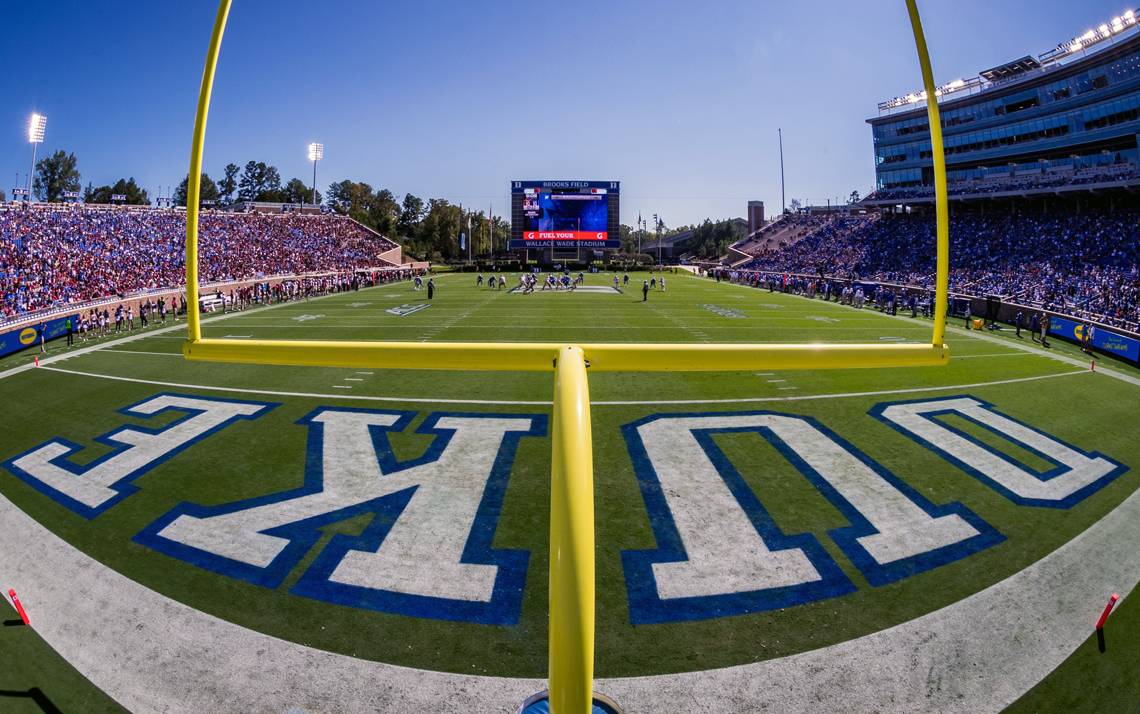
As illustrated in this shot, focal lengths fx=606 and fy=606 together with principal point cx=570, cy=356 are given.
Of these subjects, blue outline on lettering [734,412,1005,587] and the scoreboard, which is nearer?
blue outline on lettering [734,412,1005,587]

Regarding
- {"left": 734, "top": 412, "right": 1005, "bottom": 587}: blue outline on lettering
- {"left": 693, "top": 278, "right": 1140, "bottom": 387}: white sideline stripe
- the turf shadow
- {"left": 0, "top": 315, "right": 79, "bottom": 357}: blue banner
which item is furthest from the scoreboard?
the turf shadow

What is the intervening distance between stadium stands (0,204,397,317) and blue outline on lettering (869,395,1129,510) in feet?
89.6

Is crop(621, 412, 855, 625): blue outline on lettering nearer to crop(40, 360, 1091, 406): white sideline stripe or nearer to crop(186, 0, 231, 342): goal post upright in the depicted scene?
crop(40, 360, 1091, 406): white sideline stripe

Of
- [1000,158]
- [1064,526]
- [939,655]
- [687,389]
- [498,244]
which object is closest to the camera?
[939,655]

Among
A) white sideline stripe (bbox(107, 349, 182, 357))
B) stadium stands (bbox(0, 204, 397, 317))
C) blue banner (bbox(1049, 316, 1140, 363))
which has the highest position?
stadium stands (bbox(0, 204, 397, 317))

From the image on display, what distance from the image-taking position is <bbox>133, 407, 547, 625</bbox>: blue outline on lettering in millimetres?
5684

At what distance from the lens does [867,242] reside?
5172 centimetres

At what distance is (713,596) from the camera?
19.2ft

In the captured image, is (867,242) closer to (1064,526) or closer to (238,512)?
(1064,526)

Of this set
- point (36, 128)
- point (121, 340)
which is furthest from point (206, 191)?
point (121, 340)

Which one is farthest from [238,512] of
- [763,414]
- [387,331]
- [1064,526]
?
[387,331]

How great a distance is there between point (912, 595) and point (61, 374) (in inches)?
720

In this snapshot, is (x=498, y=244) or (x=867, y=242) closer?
(x=867, y=242)

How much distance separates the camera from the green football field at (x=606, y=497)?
5156 mm
